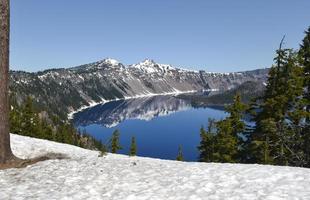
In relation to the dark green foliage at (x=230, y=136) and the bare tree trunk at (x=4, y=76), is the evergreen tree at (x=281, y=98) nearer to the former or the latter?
the dark green foliage at (x=230, y=136)

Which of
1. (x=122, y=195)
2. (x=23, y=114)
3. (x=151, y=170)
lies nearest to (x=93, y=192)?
(x=122, y=195)

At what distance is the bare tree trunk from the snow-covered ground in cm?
119

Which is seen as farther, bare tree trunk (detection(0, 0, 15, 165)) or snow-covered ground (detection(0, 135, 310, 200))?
bare tree trunk (detection(0, 0, 15, 165))

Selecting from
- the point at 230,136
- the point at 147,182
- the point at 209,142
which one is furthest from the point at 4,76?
the point at 209,142

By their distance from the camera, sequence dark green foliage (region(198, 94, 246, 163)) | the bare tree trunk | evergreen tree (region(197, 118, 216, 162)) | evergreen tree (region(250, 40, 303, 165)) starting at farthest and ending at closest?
evergreen tree (region(197, 118, 216, 162))
dark green foliage (region(198, 94, 246, 163))
evergreen tree (region(250, 40, 303, 165))
the bare tree trunk

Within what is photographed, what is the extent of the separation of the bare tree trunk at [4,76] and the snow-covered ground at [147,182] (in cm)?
119

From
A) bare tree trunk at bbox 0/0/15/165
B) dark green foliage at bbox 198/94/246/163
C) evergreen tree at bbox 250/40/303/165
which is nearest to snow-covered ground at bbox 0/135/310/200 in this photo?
bare tree trunk at bbox 0/0/15/165

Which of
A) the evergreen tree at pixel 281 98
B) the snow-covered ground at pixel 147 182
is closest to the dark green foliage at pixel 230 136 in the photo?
the evergreen tree at pixel 281 98

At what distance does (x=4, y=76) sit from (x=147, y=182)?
23.8ft

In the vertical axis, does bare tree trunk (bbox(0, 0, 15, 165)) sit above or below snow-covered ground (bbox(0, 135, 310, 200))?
above

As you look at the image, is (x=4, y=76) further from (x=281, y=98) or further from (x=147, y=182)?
(x=281, y=98)

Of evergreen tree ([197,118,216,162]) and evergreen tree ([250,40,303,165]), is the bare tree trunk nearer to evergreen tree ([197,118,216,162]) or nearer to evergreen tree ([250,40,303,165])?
evergreen tree ([250,40,303,165])

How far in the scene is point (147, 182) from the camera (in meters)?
13.2

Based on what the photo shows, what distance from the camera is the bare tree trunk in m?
14.9
